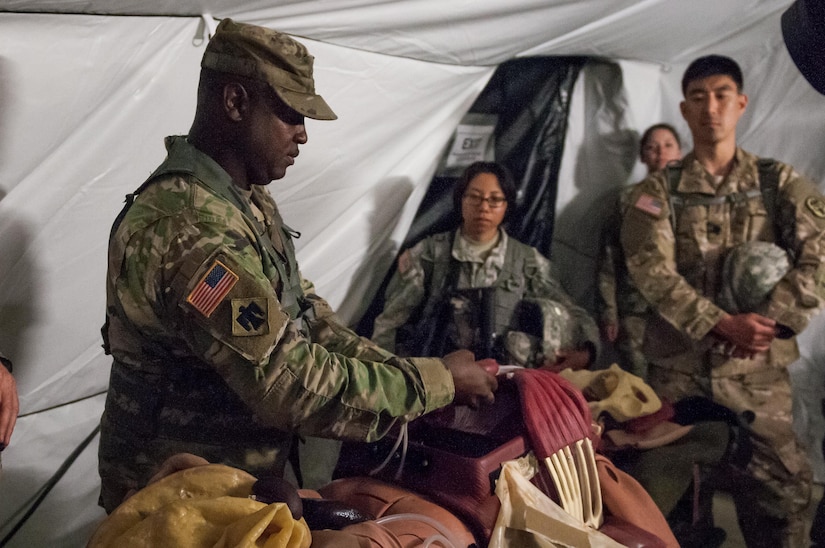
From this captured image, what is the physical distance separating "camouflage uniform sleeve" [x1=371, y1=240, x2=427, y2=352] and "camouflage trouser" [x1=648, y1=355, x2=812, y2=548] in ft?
2.85

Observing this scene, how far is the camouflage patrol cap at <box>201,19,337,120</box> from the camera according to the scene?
124 cm

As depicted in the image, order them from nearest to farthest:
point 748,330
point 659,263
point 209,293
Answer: point 209,293 → point 748,330 → point 659,263

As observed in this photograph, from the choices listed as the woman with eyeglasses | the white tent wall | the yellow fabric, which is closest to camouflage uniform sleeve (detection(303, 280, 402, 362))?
the white tent wall

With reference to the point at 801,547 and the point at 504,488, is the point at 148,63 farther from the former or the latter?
the point at 801,547

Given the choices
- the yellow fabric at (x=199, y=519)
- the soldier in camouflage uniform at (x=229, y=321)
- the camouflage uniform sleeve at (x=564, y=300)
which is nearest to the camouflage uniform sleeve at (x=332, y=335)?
the soldier in camouflage uniform at (x=229, y=321)

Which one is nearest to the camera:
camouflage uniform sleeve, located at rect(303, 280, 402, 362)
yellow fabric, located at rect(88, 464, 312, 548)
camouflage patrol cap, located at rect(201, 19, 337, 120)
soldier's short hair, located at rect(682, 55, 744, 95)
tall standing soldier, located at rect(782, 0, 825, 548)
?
yellow fabric, located at rect(88, 464, 312, 548)

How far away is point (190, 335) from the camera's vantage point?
1.18 meters

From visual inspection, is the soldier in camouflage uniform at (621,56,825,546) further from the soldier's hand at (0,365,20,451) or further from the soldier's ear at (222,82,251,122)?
the soldier's hand at (0,365,20,451)

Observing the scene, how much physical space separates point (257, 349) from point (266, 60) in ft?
1.61

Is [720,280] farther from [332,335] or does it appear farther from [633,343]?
[332,335]

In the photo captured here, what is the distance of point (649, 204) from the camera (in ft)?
7.50

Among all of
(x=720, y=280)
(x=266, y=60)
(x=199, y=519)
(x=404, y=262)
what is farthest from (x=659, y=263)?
(x=199, y=519)

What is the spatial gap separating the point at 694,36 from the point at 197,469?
248 cm

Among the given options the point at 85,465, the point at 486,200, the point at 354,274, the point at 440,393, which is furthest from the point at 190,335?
the point at 486,200
